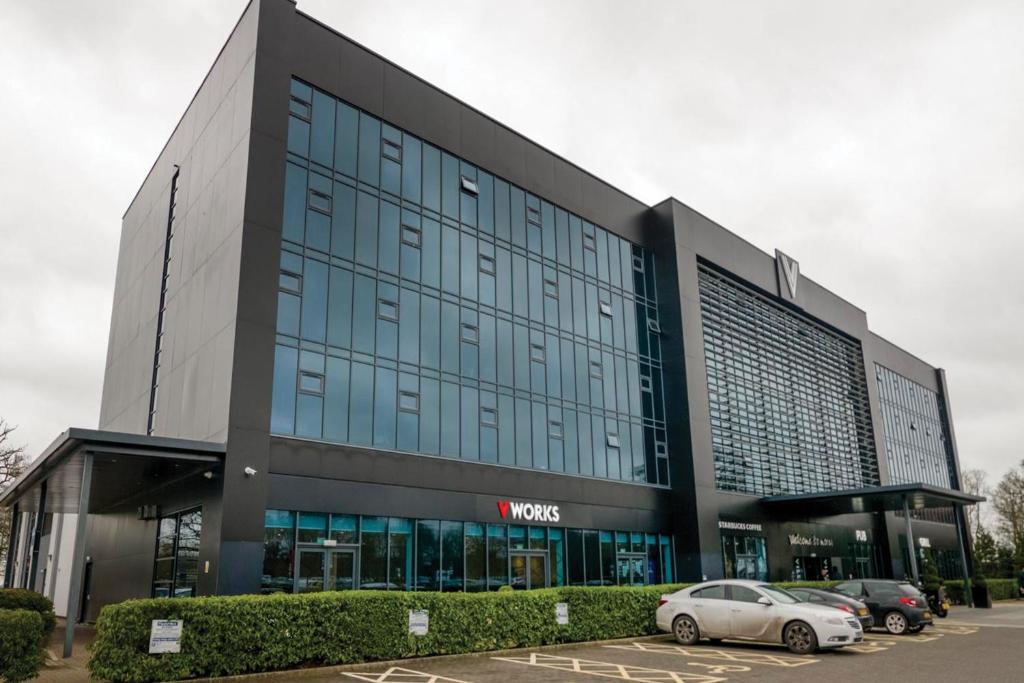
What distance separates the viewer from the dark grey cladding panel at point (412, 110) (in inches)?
874

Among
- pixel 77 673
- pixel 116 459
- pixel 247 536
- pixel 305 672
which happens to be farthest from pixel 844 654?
pixel 116 459

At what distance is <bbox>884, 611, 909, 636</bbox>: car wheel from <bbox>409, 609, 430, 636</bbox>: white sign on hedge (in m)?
14.0

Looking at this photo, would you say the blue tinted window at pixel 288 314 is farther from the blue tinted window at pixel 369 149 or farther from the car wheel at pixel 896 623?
the car wheel at pixel 896 623

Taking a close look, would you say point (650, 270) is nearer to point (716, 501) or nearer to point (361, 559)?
point (716, 501)

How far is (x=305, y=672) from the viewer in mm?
14195

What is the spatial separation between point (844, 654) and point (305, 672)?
11.0 m

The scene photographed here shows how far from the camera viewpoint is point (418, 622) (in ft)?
52.4

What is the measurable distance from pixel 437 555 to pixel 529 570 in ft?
12.8

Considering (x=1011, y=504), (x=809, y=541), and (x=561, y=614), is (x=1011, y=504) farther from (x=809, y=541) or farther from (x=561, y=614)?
(x=561, y=614)

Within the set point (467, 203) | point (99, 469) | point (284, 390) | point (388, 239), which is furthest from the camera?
point (467, 203)

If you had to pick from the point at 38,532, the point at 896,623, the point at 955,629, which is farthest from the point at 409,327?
the point at 955,629

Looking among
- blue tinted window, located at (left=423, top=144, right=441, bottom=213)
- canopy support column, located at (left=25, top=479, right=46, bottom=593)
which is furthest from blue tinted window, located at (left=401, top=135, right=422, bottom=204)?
canopy support column, located at (left=25, top=479, right=46, bottom=593)

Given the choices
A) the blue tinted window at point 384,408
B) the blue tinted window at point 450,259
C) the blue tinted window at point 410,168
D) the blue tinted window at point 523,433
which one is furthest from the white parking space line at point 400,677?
the blue tinted window at point 410,168

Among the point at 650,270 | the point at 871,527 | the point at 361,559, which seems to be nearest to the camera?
the point at 361,559
